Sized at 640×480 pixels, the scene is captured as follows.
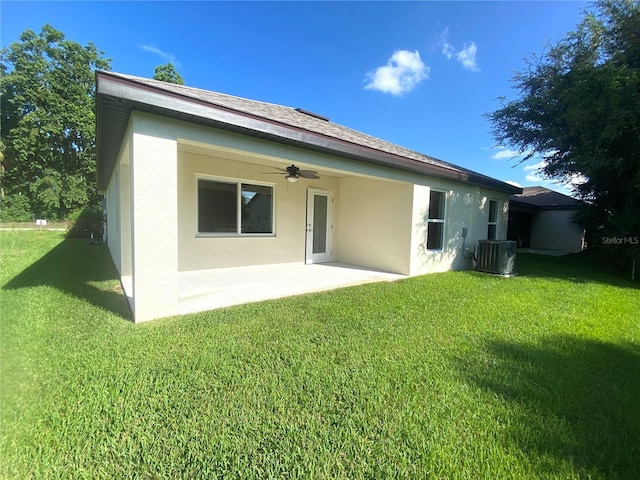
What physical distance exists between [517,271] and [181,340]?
9905mm

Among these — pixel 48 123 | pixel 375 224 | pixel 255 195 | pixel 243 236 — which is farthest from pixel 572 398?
pixel 48 123

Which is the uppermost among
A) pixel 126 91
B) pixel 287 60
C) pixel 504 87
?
pixel 287 60

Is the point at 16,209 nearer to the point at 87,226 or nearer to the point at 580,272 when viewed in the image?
the point at 87,226

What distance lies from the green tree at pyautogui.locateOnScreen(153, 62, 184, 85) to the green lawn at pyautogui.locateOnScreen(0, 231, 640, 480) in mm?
30718

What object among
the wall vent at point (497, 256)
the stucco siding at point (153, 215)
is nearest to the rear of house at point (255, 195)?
the stucco siding at point (153, 215)

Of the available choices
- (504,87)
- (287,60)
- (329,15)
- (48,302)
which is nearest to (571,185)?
(504,87)

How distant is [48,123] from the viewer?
76.4ft

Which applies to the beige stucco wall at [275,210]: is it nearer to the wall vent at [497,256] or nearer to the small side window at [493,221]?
the small side window at [493,221]

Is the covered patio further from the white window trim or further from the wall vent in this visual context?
the wall vent

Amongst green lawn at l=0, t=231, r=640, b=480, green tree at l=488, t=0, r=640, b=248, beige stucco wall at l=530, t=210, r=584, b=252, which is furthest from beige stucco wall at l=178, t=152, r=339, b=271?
beige stucco wall at l=530, t=210, r=584, b=252

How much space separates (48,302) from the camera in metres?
4.54

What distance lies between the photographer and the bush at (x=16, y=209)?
24.9 m

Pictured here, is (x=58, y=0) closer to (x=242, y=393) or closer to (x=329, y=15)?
(x=329, y=15)

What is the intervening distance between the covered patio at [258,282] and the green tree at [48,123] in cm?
2631
